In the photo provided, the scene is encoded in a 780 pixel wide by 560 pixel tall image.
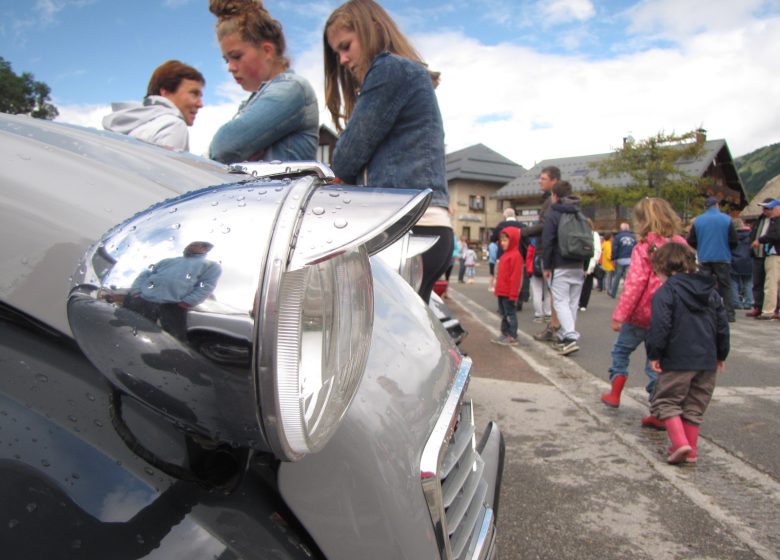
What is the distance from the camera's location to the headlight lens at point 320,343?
0.58m

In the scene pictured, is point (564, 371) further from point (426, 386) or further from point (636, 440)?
point (426, 386)

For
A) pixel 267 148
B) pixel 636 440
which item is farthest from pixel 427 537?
pixel 636 440

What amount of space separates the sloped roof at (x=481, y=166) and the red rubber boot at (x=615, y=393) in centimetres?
5034

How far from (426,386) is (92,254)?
0.61 meters

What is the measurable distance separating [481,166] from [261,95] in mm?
57994

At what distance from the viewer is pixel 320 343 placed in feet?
2.27

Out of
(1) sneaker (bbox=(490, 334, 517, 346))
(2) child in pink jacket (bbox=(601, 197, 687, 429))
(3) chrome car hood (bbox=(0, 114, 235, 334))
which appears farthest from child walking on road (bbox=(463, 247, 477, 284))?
(3) chrome car hood (bbox=(0, 114, 235, 334))

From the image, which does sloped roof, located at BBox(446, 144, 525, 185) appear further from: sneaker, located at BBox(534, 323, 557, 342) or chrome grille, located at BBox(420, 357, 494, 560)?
chrome grille, located at BBox(420, 357, 494, 560)

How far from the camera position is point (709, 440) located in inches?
119

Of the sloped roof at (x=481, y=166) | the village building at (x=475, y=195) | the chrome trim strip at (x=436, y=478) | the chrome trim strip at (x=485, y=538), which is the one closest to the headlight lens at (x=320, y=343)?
the chrome trim strip at (x=436, y=478)

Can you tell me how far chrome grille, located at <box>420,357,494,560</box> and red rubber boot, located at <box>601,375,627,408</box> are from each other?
8.32 ft

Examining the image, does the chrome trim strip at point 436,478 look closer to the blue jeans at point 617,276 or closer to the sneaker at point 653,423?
the sneaker at point 653,423

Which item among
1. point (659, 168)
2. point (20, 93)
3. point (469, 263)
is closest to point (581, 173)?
point (659, 168)

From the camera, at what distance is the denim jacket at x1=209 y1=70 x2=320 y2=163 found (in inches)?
85.4
